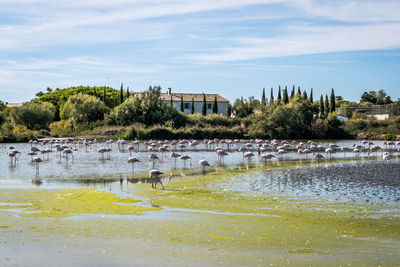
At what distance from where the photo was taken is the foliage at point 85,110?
7231cm

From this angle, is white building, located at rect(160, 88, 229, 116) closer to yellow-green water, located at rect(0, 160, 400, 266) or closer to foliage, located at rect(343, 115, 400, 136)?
foliage, located at rect(343, 115, 400, 136)

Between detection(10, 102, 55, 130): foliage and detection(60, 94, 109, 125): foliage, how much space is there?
3870 millimetres

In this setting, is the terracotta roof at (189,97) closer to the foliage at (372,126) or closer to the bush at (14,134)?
the foliage at (372,126)

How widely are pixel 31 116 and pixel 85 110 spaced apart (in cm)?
813

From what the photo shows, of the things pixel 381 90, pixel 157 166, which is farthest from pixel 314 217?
pixel 381 90

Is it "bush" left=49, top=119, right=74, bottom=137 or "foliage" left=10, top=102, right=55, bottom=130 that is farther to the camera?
"foliage" left=10, top=102, right=55, bottom=130

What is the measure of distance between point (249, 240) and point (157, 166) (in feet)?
60.2

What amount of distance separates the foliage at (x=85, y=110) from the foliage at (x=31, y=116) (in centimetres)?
387

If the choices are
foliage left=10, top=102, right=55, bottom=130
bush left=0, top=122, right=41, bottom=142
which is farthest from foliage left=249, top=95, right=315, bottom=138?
foliage left=10, top=102, right=55, bottom=130

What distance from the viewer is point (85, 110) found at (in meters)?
72.9

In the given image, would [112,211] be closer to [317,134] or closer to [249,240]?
[249,240]

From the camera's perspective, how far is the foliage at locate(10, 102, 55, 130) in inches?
2795

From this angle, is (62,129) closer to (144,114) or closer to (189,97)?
(144,114)

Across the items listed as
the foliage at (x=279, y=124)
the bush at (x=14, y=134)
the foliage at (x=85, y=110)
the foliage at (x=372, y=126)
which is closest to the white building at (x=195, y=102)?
the foliage at (x=85, y=110)
